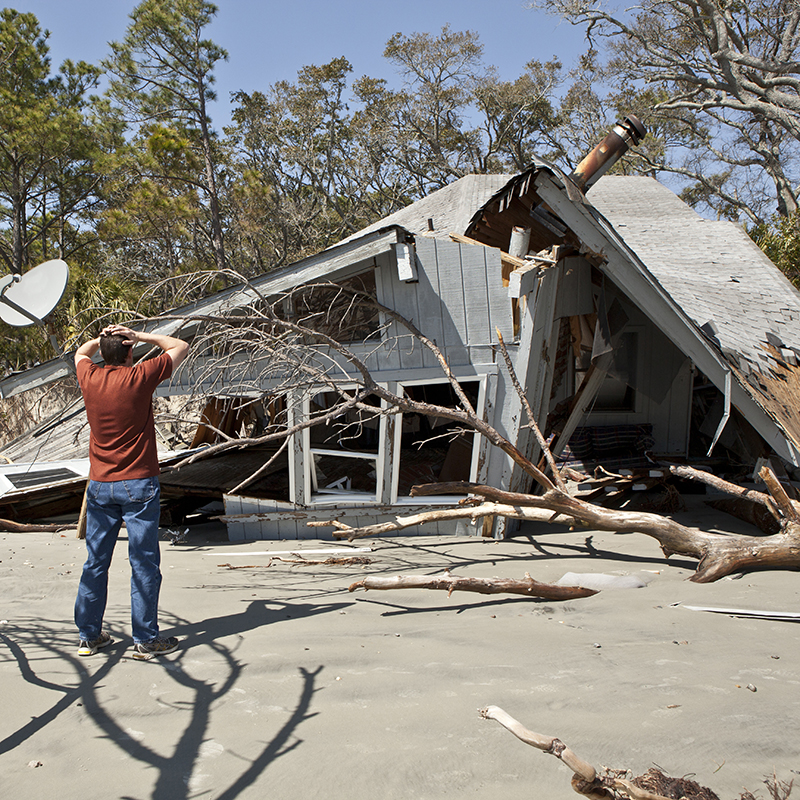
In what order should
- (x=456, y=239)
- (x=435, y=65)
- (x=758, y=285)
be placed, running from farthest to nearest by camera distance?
1. (x=435, y=65)
2. (x=758, y=285)
3. (x=456, y=239)

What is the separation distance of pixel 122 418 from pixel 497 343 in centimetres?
457

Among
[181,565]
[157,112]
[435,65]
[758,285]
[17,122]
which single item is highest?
[435,65]

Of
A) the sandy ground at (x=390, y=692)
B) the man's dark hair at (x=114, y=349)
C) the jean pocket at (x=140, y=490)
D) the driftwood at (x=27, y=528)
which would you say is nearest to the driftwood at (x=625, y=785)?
the sandy ground at (x=390, y=692)

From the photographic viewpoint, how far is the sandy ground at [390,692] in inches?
97.2

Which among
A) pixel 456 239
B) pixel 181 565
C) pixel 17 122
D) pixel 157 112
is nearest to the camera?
pixel 181 565

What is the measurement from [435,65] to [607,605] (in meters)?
31.1

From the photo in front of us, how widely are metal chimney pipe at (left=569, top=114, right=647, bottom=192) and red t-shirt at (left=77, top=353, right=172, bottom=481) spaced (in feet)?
18.6

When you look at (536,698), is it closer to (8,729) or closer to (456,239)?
(8,729)

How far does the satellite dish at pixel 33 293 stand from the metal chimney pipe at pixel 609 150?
573cm

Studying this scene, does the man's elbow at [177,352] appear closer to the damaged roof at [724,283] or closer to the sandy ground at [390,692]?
the sandy ground at [390,692]

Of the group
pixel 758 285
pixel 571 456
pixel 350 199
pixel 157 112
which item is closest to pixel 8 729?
pixel 571 456

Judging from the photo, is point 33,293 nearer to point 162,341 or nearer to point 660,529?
point 162,341

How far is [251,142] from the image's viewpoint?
3095 cm

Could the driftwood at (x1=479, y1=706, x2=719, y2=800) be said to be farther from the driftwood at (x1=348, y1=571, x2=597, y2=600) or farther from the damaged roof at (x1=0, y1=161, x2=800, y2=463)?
the damaged roof at (x1=0, y1=161, x2=800, y2=463)
